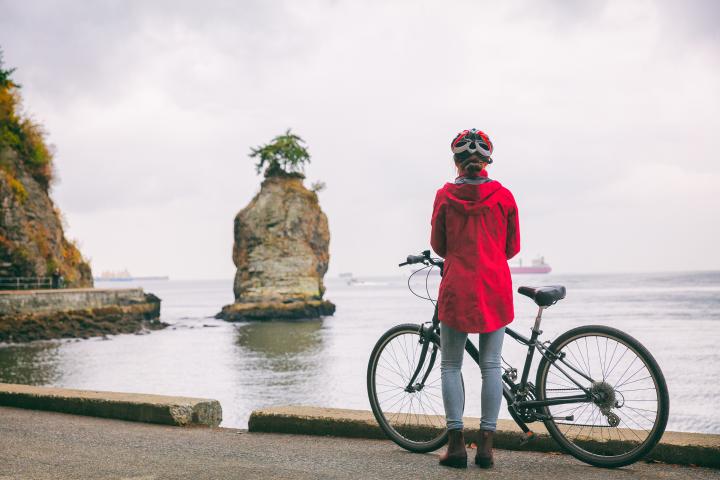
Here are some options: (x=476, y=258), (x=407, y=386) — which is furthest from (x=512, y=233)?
(x=407, y=386)

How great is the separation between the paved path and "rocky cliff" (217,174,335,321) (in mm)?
52528

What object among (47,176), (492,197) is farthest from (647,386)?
(47,176)

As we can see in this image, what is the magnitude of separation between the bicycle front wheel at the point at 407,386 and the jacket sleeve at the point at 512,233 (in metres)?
0.79

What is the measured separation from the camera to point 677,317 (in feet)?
170

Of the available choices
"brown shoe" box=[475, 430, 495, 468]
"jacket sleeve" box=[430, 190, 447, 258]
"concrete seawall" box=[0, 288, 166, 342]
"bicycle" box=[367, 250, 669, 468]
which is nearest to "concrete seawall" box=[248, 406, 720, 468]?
"bicycle" box=[367, 250, 669, 468]

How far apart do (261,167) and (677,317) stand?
127 ft

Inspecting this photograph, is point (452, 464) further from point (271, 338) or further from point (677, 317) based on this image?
point (677, 317)

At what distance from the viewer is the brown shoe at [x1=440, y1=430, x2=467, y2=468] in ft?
13.6

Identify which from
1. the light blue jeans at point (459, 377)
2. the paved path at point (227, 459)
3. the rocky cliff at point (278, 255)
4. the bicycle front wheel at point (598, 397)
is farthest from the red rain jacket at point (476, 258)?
the rocky cliff at point (278, 255)

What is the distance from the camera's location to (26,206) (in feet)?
148

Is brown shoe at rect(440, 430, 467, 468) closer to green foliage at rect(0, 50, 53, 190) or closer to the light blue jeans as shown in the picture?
the light blue jeans

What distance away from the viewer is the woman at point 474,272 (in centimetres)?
411

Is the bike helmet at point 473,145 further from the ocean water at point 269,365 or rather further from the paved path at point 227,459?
the ocean water at point 269,365

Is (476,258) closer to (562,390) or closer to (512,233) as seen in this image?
(512,233)
